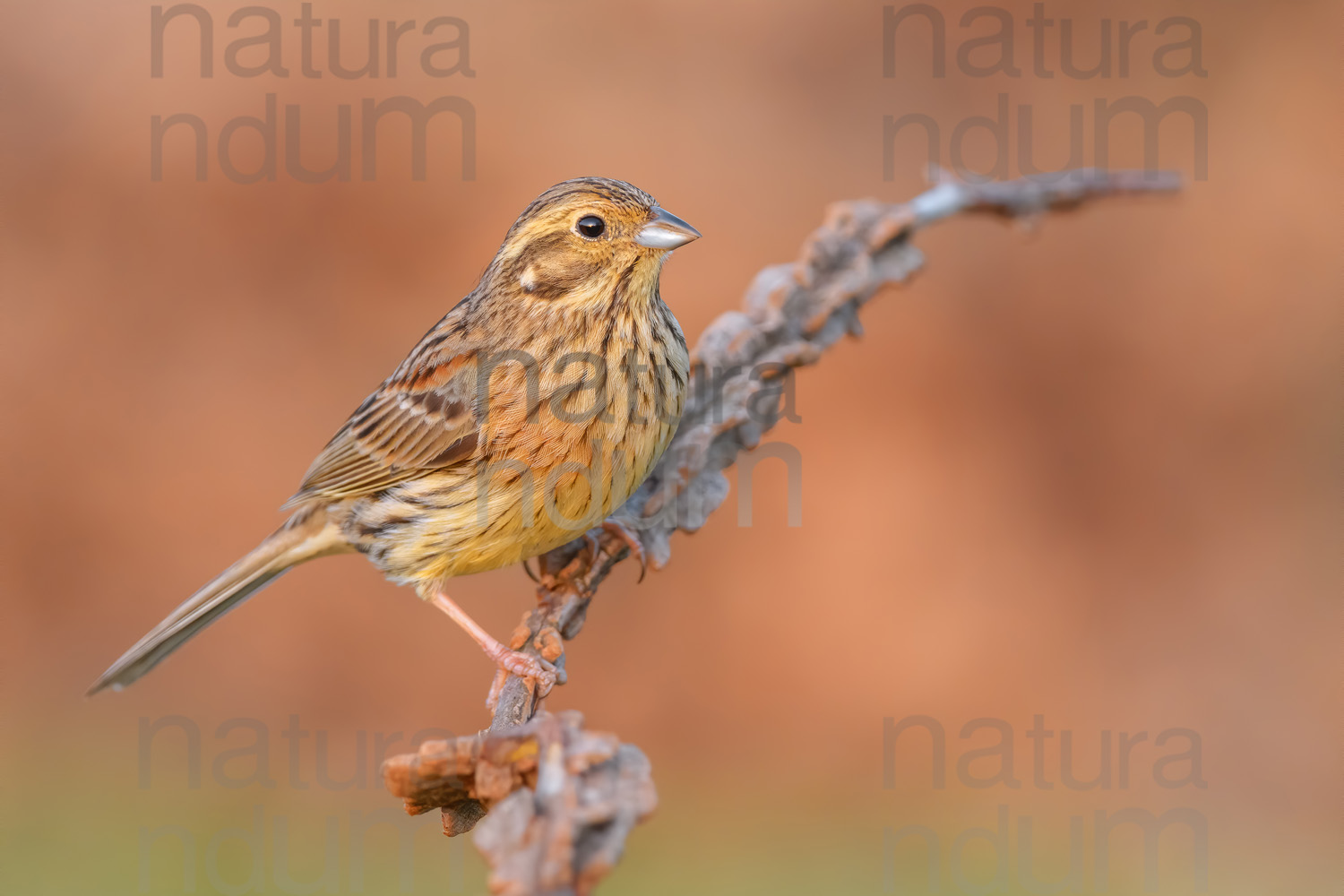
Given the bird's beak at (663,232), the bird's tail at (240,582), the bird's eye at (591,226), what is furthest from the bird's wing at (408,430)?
the bird's beak at (663,232)

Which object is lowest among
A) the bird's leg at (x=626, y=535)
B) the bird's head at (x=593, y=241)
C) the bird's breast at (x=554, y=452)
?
the bird's leg at (x=626, y=535)

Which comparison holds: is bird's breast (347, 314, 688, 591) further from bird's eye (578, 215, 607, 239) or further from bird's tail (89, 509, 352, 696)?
bird's tail (89, 509, 352, 696)

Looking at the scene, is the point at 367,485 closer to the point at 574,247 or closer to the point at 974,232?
the point at 574,247

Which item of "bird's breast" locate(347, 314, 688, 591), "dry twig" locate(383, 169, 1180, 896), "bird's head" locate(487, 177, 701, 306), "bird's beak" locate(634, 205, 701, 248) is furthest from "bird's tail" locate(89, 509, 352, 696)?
"bird's beak" locate(634, 205, 701, 248)

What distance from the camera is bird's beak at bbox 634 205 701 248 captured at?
325 cm

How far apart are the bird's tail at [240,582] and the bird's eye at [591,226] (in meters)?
1.40

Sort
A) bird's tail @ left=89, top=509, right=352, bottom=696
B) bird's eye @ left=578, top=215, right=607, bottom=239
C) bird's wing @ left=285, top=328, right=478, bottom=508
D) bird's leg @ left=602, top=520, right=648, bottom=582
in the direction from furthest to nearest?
1. bird's tail @ left=89, top=509, right=352, bottom=696
2. bird's wing @ left=285, top=328, right=478, bottom=508
3. bird's eye @ left=578, top=215, right=607, bottom=239
4. bird's leg @ left=602, top=520, right=648, bottom=582

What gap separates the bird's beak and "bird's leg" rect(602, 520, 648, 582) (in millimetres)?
813

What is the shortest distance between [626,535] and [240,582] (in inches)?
60.8

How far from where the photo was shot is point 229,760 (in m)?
7.23

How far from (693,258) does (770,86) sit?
1.41m

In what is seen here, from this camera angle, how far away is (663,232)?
3277 millimetres

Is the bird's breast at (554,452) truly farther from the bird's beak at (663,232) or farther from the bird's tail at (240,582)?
the bird's tail at (240,582)

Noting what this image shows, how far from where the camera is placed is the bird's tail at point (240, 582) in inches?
146
